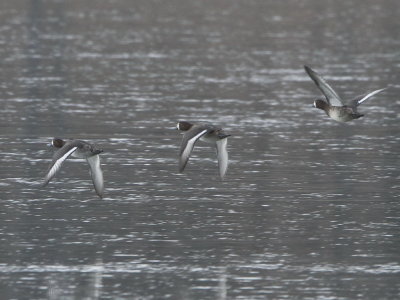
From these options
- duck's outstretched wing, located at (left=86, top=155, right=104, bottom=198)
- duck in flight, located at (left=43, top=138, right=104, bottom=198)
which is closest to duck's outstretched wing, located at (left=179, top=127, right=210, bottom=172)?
duck in flight, located at (left=43, top=138, right=104, bottom=198)

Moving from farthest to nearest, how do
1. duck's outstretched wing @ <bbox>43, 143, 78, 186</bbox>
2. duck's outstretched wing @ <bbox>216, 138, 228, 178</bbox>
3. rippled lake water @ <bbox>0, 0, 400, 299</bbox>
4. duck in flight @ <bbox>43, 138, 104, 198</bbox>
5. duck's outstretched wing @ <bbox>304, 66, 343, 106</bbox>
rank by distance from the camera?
duck's outstretched wing @ <bbox>216, 138, 228, 178</bbox> → duck's outstretched wing @ <bbox>304, 66, 343, 106</bbox> → duck in flight @ <bbox>43, 138, 104, 198</bbox> → duck's outstretched wing @ <bbox>43, 143, 78, 186</bbox> → rippled lake water @ <bbox>0, 0, 400, 299</bbox>

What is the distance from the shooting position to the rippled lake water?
15.8 meters

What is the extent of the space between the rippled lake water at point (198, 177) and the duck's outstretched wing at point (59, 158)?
68 cm

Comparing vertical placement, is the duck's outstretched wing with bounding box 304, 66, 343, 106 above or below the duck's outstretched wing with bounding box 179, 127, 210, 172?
above

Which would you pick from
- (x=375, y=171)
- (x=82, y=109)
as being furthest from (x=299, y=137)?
(x=82, y=109)

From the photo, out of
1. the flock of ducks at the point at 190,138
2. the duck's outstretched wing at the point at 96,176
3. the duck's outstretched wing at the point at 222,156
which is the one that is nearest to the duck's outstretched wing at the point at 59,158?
the flock of ducks at the point at 190,138

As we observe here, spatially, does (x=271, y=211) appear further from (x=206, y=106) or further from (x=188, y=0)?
(x=188, y=0)

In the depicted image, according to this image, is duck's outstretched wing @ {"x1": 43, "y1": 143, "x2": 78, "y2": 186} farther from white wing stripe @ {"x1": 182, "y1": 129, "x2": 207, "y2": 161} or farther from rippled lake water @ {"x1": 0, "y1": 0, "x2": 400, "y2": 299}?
white wing stripe @ {"x1": 182, "y1": 129, "x2": 207, "y2": 161}

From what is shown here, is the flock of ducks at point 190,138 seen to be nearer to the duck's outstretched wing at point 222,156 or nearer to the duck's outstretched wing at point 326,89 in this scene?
the duck's outstretched wing at point 326,89

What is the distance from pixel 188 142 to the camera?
1897 centimetres

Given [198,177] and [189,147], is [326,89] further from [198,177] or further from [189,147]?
[198,177]

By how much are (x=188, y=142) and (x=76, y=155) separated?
1791 millimetres

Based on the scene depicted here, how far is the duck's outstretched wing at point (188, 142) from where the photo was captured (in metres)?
18.8

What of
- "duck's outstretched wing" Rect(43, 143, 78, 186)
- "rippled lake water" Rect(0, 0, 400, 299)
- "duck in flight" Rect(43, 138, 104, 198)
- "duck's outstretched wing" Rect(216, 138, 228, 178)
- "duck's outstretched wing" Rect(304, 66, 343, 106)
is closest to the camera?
"rippled lake water" Rect(0, 0, 400, 299)
